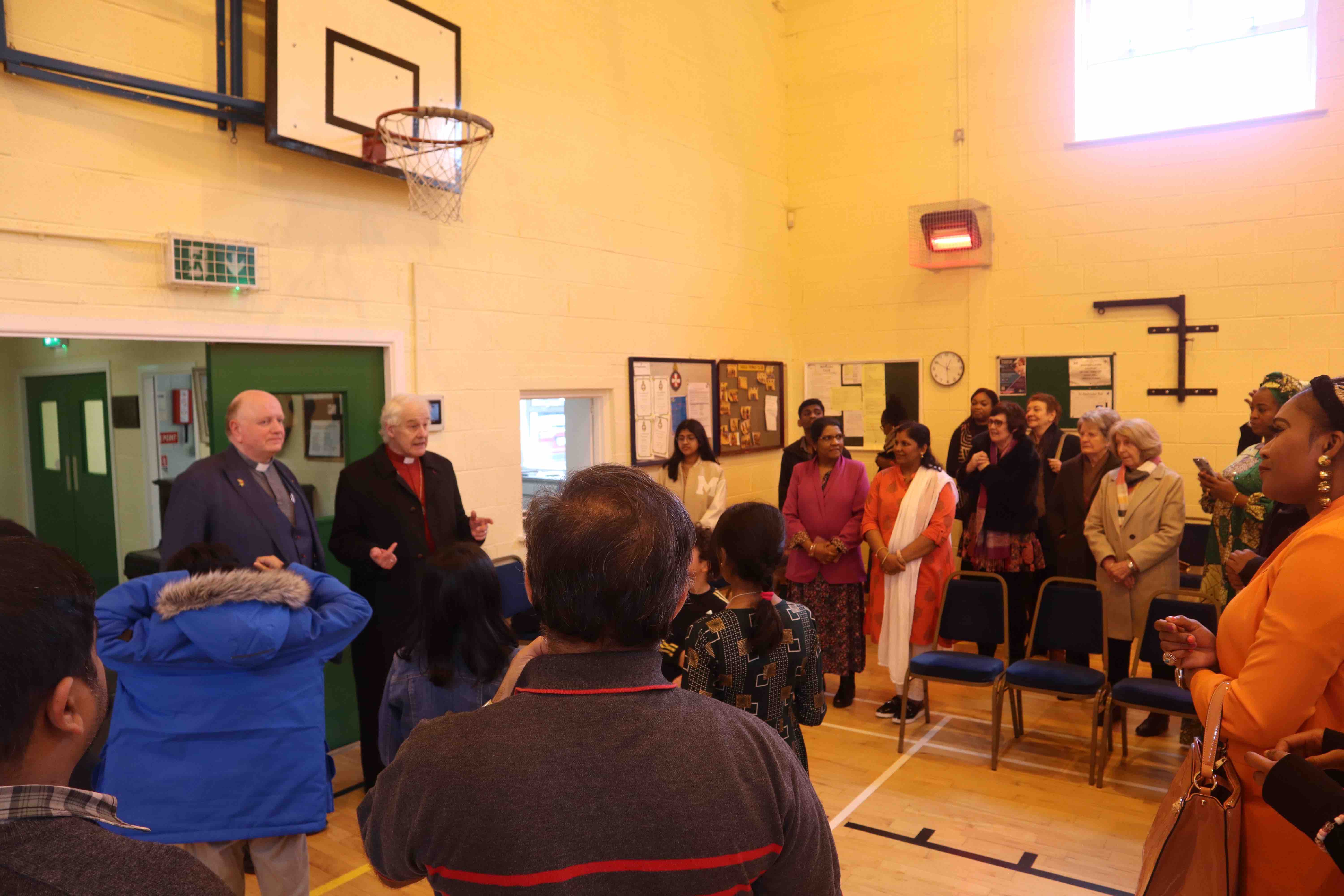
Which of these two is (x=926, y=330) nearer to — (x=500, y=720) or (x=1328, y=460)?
(x=1328, y=460)

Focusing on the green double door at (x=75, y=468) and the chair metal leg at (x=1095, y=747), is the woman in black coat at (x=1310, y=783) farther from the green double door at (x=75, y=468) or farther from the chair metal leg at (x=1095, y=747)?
the green double door at (x=75, y=468)

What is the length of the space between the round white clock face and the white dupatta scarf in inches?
91.2

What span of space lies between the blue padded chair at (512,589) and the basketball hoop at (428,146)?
1.75 m

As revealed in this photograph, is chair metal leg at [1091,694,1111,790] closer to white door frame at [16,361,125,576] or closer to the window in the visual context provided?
the window

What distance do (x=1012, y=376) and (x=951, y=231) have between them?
1.16m

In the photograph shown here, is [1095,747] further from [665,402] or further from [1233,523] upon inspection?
[665,402]

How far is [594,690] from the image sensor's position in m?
1.01

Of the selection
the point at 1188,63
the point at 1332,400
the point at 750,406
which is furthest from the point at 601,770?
the point at 1188,63

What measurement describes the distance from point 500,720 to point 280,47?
353 centimetres

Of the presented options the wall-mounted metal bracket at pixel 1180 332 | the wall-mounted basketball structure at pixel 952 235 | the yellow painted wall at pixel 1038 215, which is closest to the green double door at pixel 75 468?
the yellow painted wall at pixel 1038 215

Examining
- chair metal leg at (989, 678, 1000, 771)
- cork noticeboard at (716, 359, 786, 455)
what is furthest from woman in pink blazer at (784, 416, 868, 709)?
cork noticeboard at (716, 359, 786, 455)

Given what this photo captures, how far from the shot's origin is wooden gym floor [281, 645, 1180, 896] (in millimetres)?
3172

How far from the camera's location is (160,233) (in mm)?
3426

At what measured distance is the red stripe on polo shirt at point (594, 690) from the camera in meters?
1.00
